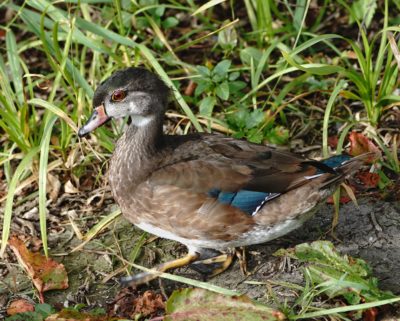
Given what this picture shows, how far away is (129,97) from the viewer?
4.15 metres

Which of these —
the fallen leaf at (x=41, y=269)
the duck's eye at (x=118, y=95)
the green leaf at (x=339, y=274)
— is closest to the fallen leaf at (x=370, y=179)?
the green leaf at (x=339, y=274)

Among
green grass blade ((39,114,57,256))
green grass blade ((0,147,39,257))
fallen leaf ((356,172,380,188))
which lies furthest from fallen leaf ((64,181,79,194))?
fallen leaf ((356,172,380,188))

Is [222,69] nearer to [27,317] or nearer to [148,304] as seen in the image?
[148,304]

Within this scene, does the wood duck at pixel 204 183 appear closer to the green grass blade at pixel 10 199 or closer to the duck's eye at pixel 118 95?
the duck's eye at pixel 118 95

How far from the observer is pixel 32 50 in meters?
5.89

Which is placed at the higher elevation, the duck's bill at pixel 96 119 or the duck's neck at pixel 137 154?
the duck's bill at pixel 96 119

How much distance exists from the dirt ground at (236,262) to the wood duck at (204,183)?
16 centimetres

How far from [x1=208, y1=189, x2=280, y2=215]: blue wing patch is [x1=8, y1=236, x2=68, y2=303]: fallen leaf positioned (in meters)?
Result: 0.94

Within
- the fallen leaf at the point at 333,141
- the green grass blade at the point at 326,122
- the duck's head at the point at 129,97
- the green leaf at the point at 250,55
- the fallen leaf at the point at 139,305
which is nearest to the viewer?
the fallen leaf at the point at 139,305

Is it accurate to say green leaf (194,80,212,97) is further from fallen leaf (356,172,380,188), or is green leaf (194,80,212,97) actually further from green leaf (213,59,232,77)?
fallen leaf (356,172,380,188)

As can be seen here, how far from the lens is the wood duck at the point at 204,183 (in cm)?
398

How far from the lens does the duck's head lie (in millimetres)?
4098

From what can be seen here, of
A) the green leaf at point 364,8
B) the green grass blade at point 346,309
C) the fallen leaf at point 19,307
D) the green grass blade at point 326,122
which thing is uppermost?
the green leaf at point 364,8

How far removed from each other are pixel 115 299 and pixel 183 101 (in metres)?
1.28
